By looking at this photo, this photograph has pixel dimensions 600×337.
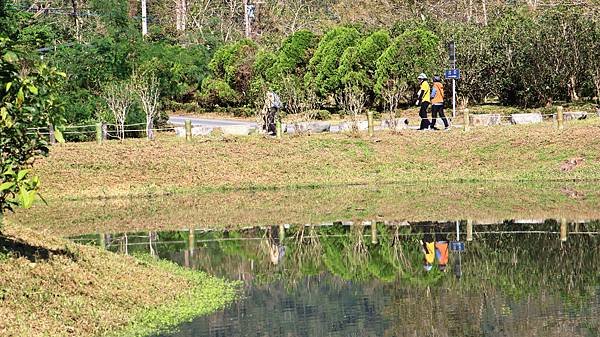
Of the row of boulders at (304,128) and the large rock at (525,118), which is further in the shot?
the row of boulders at (304,128)

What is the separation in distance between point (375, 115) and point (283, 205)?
14252mm

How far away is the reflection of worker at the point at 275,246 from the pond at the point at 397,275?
0.02 meters

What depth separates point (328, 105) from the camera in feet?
151

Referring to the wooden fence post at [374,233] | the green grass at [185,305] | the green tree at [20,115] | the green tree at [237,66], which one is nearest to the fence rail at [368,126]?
the wooden fence post at [374,233]

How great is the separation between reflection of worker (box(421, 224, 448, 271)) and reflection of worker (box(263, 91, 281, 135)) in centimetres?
1185

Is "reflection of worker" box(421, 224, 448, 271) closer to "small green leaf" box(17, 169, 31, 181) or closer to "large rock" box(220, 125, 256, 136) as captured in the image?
"small green leaf" box(17, 169, 31, 181)

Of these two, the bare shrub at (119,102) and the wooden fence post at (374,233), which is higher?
the bare shrub at (119,102)

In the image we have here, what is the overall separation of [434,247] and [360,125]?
51.7ft

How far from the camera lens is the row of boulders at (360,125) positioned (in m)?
34.7

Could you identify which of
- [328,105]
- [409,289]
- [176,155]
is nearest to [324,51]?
[328,105]

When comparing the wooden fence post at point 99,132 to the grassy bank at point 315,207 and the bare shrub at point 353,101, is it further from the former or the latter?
the bare shrub at point 353,101

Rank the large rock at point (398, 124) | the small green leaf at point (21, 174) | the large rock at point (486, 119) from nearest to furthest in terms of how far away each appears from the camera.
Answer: the small green leaf at point (21, 174) < the large rock at point (486, 119) < the large rock at point (398, 124)

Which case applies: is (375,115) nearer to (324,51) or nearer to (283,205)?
(324,51)

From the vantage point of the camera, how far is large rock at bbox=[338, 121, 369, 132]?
34.9m
